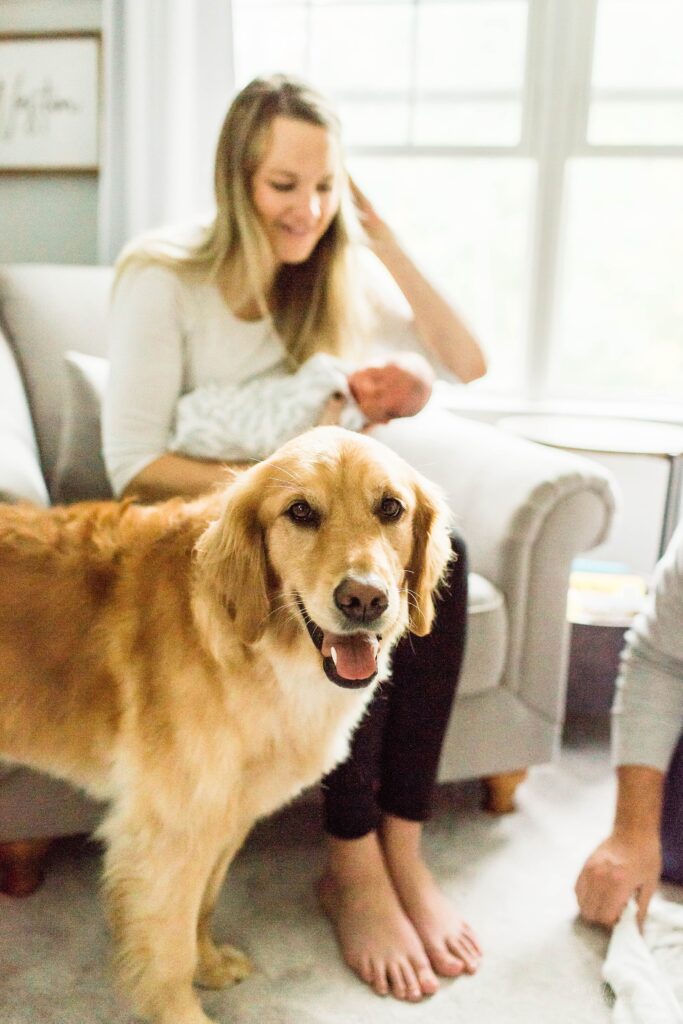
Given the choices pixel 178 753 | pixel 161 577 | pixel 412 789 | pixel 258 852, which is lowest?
pixel 258 852

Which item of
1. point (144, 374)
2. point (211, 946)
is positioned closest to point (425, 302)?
point (144, 374)

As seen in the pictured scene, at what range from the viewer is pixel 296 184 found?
157cm

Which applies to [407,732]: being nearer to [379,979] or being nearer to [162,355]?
[379,979]

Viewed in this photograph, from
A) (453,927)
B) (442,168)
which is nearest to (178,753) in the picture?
(453,927)

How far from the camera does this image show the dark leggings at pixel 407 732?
4.73 feet

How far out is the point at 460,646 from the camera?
149 cm

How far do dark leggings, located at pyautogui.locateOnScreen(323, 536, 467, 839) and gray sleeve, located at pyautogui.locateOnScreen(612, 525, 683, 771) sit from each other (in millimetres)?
285

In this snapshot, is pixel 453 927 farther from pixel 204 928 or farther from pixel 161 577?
pixel 161 577

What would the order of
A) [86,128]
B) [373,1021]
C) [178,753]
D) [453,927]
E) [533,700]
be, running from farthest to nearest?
[86,128] → [533,700] → [453,927] → [373,1021] → [178,753]

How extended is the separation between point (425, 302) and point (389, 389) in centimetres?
38

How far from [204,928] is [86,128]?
227 cm

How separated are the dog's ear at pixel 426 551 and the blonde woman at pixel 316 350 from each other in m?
0.20

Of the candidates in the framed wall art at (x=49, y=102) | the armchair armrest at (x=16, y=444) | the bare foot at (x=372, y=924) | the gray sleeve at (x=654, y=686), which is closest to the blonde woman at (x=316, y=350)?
the bare foot at (x=372, y=924)

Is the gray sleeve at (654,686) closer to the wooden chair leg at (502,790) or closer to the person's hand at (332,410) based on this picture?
the wooden chair leg at (502,790)
